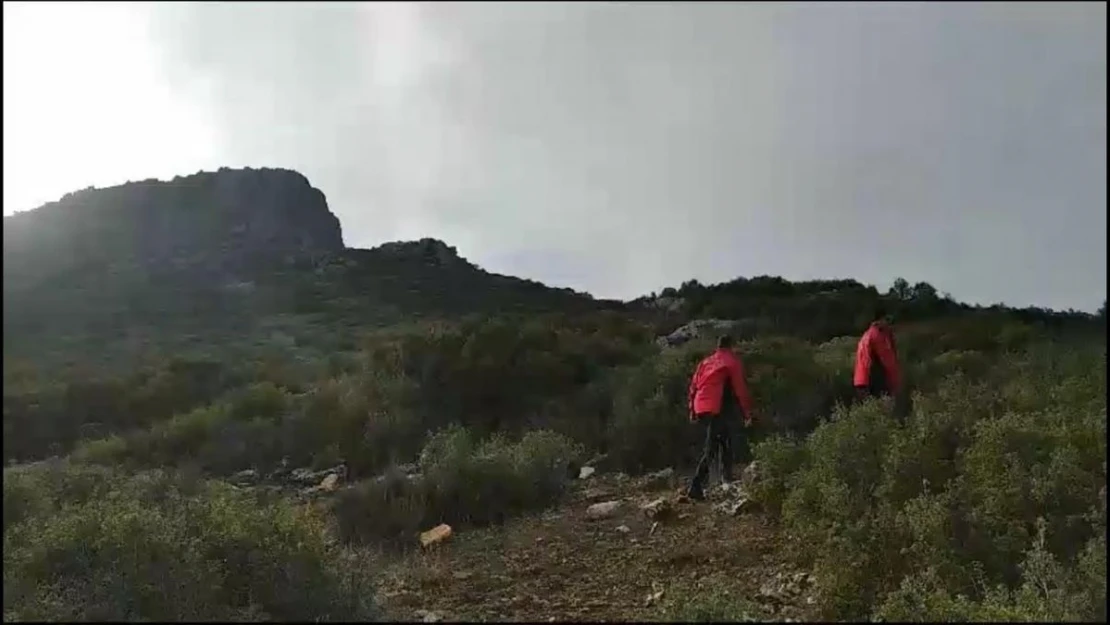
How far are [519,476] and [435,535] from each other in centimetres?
152

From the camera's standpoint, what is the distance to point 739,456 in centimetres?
1170

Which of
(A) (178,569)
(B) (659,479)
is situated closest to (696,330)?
(B) (659,479)

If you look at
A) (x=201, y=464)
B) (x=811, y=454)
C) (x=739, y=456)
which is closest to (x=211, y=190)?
(x=201, y=464)

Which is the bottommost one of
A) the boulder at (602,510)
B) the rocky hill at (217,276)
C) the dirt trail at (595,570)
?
the dirt trail at (595,570)

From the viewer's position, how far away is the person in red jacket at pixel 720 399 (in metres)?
10.0

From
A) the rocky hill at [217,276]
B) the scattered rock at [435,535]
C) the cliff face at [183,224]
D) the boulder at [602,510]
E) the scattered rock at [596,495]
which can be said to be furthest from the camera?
the cliff face at [183,224]

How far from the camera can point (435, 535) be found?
8836 mm

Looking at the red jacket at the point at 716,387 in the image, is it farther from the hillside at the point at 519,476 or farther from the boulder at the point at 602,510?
the boulder at the point at 602,510

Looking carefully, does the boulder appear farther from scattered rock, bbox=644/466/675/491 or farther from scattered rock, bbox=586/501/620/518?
scattered rock, bbox=644/466/675/491

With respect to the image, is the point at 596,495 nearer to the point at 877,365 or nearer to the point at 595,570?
the point at 595,570

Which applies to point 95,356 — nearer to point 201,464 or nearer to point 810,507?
point 201,464

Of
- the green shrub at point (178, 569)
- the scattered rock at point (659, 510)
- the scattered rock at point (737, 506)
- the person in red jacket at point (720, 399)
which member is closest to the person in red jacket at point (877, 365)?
the person in red jacket at point (720, 399)

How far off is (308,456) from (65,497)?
18.3 feet

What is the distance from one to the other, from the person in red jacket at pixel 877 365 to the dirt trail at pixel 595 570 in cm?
203
